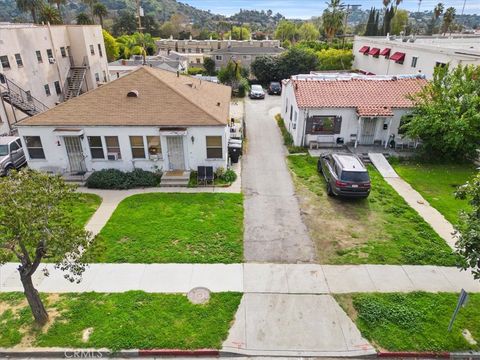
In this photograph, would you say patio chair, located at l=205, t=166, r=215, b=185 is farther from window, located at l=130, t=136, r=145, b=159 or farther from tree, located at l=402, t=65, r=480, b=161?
tree, located at l=402, t=65, r=480, b=161

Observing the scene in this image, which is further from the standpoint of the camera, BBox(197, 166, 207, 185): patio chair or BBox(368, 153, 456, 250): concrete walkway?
BBox(197, 166, 207, 185): patio chair

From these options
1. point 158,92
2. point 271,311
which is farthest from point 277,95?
point 271,311

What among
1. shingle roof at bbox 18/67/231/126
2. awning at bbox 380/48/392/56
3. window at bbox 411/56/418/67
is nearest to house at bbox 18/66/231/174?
shingle roof at bbox 18/67/231/126

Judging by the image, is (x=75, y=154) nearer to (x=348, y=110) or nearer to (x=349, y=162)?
(x=349, y=162)

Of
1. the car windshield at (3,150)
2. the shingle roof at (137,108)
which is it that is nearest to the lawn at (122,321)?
the shingle roof at (137,108)

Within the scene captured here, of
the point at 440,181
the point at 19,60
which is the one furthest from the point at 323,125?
the point at 19,60

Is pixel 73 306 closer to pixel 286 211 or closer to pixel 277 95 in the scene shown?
pixel 286 211
